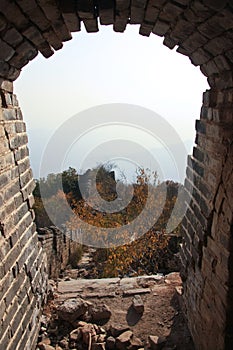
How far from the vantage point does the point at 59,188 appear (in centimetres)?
1694

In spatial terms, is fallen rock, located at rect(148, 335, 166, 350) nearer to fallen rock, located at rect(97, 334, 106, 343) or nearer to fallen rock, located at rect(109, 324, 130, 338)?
fallen rock, located at rect(109, 324, 130, 338)

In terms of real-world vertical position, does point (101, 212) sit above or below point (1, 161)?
below

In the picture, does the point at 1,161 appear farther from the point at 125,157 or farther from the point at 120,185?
the point at 120,185

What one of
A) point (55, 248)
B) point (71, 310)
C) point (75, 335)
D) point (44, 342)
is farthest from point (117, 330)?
point (55, 248)

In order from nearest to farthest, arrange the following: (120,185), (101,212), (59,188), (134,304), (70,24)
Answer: (70,24)
(134,304)
(101,212)
(120,185)
(59,188)

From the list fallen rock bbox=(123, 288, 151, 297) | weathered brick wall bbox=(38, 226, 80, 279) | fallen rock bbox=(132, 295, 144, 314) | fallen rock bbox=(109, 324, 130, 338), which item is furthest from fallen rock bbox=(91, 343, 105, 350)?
weathered brick wall bbox=(38, 226, 80, 279)

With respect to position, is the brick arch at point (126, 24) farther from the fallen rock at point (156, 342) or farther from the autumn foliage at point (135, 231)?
the autumn foliage at point (135, 231)

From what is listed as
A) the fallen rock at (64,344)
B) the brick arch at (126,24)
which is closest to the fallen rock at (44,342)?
the fallen rock at (64,344)

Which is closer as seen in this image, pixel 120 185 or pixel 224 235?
pixel 224 235

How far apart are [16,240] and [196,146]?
7.53 feet

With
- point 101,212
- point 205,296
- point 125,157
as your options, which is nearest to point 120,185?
point 101,212

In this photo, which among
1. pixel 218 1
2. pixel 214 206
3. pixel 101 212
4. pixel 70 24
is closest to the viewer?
pixel 218 1

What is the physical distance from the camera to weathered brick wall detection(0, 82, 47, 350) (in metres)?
→ 2.88

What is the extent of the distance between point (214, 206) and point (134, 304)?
2.41 metres
